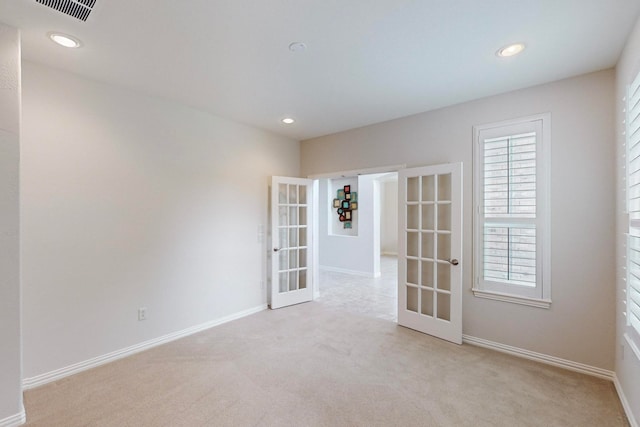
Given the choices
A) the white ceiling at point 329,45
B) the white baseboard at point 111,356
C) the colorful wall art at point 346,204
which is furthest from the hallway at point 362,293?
the white ceiling at point 329,45

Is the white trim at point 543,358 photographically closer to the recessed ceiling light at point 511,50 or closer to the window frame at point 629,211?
the window frame at point 629,211

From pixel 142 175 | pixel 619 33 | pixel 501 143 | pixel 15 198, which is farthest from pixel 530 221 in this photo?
pixel 15 198

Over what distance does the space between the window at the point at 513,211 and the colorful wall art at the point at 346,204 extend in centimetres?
415

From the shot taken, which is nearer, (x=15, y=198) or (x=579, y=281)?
(x=15, y=198)

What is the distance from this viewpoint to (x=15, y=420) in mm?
1886

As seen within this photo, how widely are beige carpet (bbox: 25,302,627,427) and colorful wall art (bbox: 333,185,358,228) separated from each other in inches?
168

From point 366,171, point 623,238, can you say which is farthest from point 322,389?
point 366,171

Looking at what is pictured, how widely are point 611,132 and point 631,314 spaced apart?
1516 mm

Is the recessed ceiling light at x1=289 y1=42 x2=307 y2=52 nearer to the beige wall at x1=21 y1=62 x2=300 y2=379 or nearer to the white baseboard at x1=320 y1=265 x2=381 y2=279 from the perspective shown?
the beige wall at x1=21 y1=62 x2=300 y2=379

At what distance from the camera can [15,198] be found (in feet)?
6.38

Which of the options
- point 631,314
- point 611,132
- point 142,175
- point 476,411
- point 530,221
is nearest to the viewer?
point 631,314

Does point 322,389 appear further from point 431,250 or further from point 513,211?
point 513,211

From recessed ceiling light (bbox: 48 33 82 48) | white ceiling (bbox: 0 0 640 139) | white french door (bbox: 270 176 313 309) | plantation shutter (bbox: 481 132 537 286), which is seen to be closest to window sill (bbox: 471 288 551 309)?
plantation shutter (bbox: 481 132 537 286)

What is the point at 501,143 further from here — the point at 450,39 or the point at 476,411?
the point at 476,411
